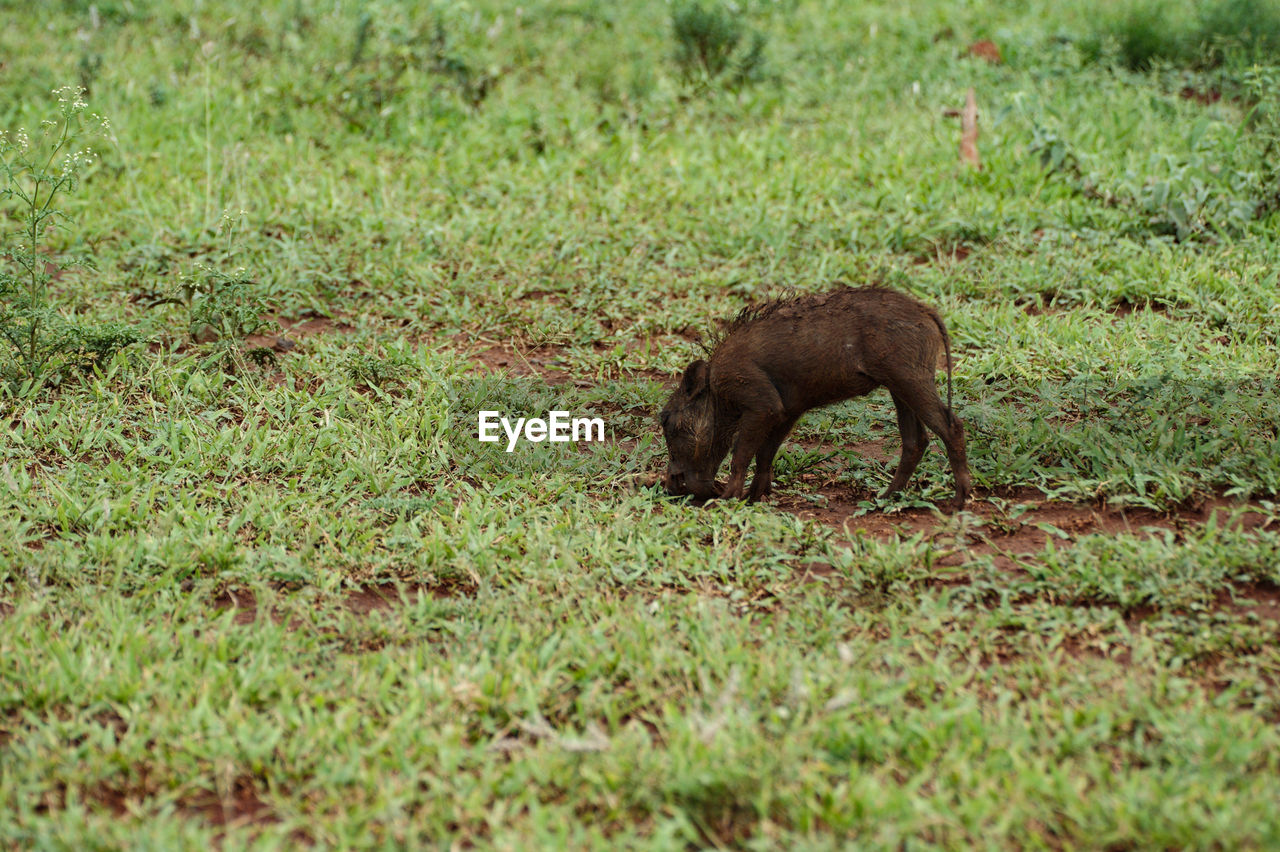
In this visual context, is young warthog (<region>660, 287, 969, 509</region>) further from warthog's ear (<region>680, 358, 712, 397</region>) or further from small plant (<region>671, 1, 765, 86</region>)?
small plant (<region>671, 1, 765, 86</region>)

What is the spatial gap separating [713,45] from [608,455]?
231 inches

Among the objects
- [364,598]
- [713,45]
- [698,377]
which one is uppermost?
[713,45]

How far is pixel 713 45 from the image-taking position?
1016 centimetres

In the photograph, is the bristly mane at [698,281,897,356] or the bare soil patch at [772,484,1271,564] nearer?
the bare soil patch at [772,484,1271,564]

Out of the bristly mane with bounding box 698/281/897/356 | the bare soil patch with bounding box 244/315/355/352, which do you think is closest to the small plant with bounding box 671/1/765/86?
the bare soil patch with bounding box 244/315/355/352

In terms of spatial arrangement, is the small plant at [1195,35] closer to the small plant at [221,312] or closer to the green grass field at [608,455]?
the green grass field at [608,455]

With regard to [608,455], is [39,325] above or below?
above

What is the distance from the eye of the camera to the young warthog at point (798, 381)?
15.5 ft

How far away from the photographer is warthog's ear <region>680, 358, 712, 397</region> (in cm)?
502

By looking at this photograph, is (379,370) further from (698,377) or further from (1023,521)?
(1023,521)

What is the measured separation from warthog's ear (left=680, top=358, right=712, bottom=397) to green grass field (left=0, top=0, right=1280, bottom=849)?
0.50 metres

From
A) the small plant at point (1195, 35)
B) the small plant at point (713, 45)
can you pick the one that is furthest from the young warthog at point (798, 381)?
the small plant at point (1195, 35)

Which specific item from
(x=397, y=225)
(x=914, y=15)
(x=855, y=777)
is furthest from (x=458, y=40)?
(x=855, y=777)

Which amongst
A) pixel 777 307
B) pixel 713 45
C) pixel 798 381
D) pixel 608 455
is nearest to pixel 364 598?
pixel 608 455
